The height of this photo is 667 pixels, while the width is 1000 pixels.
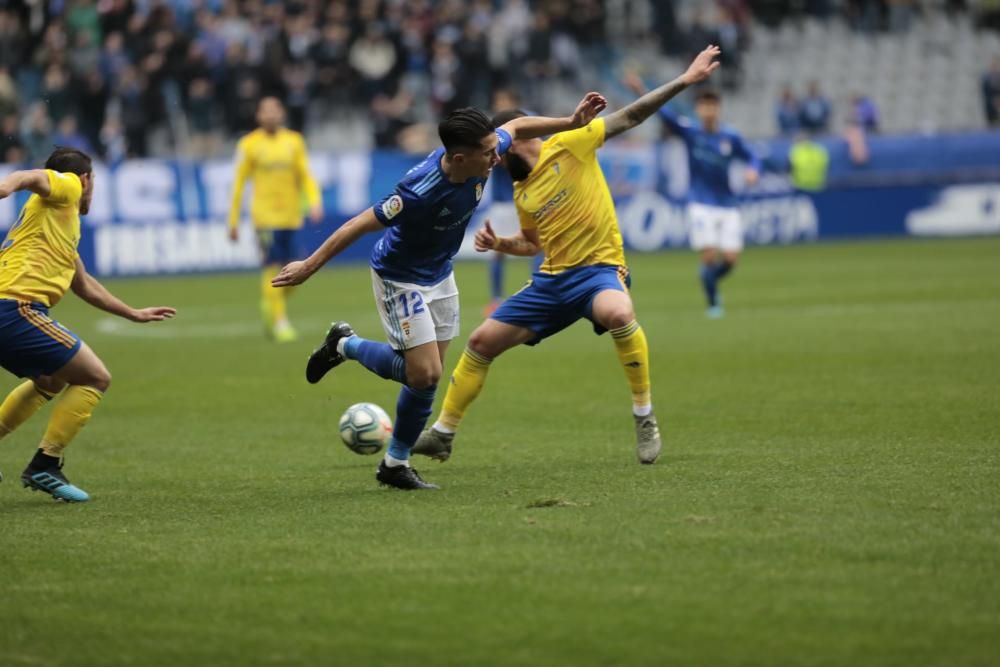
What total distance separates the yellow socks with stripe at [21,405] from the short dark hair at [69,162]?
3.81 ft

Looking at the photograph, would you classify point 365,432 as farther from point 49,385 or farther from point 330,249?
point 49,385

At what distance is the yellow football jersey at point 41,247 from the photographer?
26.8 ft

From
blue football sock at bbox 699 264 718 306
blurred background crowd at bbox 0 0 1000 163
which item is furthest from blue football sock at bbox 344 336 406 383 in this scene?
blurred background crowd at bbox 0 0 1000 163

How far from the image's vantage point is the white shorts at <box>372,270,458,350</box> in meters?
8.30

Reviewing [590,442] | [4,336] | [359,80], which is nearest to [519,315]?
[590,442]

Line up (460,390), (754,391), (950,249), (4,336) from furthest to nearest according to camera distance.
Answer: (950,249) → (754,391) → (460,390) → (4,336)

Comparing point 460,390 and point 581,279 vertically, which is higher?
point 581,279

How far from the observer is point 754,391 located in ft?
40.1

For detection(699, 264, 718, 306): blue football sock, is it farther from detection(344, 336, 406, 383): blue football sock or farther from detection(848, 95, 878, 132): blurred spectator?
detection(848, 95, 878, 132): blurred spectator

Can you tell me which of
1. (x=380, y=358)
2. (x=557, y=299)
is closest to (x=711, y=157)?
(x=557, y=299)

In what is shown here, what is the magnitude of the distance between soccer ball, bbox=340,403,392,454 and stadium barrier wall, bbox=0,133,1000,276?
58.6 ft

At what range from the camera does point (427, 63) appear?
30.7m

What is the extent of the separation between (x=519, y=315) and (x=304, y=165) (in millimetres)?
9633

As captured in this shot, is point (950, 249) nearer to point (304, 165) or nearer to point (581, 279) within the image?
point (304, 165)
